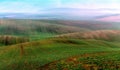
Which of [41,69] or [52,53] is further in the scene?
[52,53]

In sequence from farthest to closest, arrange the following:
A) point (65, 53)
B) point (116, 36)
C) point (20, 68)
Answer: point (116, 36)
point (65, 53)
point (20, 68)

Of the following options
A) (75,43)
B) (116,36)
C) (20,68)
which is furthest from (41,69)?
(116,36)

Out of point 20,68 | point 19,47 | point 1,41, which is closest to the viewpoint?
point 20,68

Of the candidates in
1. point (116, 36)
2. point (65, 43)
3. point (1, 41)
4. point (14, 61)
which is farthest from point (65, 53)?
point (116, 36)

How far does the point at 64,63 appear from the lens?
5947 centimetres

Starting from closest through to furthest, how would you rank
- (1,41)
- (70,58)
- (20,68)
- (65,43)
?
(20,68) < (70,58) < (65,43) < (1,41)

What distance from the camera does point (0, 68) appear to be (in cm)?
6238

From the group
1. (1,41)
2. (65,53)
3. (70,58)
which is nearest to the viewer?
(70,58)

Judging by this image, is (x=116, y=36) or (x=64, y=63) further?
(x=116, y=36)

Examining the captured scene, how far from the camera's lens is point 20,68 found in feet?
198

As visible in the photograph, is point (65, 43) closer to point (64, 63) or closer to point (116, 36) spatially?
point (64, 63)

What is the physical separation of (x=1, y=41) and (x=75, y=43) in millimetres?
53331

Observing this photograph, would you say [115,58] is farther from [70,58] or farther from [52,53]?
[52,53]

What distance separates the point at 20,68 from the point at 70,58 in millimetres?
10492
